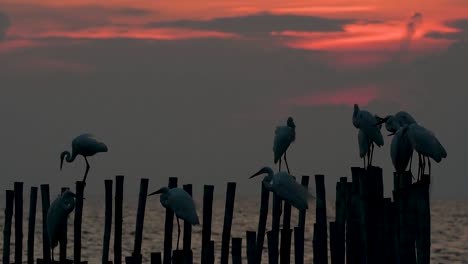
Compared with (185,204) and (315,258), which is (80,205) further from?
(315,258)

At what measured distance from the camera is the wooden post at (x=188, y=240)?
48.4ft

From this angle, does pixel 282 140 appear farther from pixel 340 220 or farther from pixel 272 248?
pixel 272 248

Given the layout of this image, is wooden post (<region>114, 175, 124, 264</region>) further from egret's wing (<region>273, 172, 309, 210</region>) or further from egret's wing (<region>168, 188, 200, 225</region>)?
egret's wing (<region>273, 172, 309, 210</region>)

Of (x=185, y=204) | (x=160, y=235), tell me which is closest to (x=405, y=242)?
(x=185, y=204)

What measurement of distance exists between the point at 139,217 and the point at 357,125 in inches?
177

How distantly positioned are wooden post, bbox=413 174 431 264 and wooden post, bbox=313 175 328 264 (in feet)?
8.85

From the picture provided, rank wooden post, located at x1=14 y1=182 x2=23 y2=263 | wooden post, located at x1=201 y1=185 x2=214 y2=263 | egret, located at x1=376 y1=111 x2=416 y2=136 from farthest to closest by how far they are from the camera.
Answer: wooden post, located at x1=14 y1=182 x2=23 y2=263 < egret, located at x1=376 y1=111 x2=416 y2=136 < wooden post, located at x1=201 y1=185 x2=214 y2=263

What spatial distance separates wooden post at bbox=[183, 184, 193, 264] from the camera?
48.4ft

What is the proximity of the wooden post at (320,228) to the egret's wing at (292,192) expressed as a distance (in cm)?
20

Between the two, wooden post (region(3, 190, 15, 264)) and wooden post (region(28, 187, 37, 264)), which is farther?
wooden post (region(3, 190, 15, 264))

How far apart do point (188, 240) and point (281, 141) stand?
5.30 m

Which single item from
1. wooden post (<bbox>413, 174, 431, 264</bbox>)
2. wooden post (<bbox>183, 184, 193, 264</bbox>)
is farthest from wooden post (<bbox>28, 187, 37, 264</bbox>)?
wooden post (<bbox>413, 174, 431, 264</bbox>)

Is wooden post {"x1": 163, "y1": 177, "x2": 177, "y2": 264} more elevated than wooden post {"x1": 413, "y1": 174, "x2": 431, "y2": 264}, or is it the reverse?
wooden post {"x1": 413, "y1": 174, "x2": 431, "y2": 264}

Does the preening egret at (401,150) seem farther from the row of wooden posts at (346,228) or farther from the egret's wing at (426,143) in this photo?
the egret's wing at (426,143)
